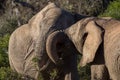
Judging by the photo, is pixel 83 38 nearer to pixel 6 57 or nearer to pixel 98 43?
pixel 98 43

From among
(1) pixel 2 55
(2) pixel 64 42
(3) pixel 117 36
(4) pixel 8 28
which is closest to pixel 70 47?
(2) pixel 64 42

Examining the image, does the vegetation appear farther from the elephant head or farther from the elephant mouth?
the elephant head

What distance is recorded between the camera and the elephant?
8.59 meters

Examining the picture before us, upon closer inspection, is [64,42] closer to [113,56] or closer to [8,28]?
[113,56]

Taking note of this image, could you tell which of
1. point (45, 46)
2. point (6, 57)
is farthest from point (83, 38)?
point (6, 57)

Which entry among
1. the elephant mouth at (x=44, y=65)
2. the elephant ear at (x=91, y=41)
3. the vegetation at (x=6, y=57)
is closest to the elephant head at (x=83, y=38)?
the elephant ear at (x=91, y=41)

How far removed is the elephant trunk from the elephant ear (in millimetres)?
320

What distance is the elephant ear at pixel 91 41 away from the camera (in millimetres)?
8852

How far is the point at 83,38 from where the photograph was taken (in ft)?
29.8

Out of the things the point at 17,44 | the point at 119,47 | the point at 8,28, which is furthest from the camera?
the point at 8,28

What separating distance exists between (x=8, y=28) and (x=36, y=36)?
9065 millimetres

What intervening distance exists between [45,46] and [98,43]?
85cm

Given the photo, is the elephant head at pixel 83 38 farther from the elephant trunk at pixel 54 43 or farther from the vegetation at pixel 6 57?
the vegetation at pixel 6 57

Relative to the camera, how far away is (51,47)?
30.6 ft
